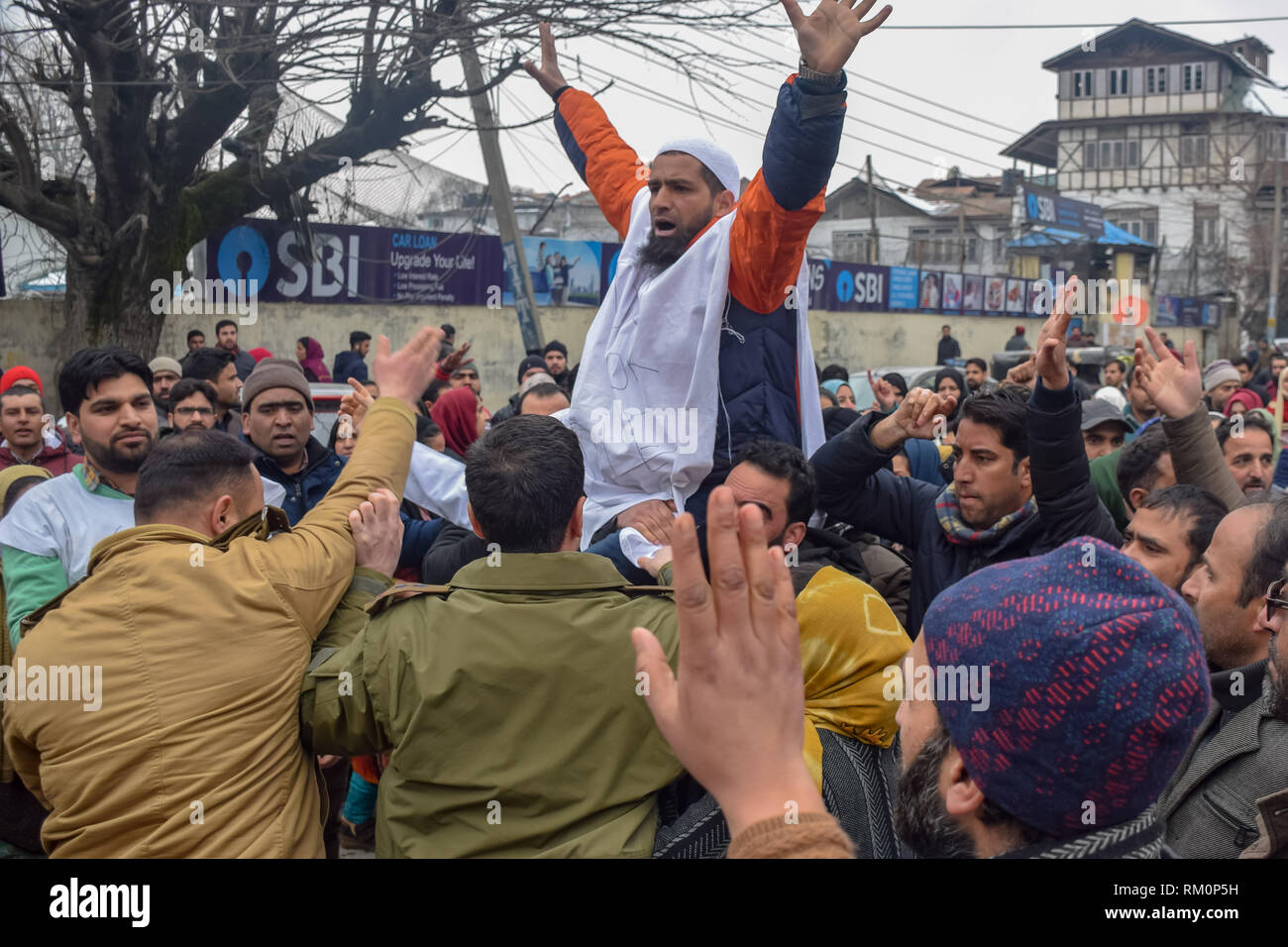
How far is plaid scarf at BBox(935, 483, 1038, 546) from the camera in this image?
3.33 m

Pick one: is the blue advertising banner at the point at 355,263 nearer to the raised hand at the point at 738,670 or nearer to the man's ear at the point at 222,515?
the man's ear at the point at 222,515

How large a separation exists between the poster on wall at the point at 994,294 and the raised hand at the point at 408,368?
2818 centimetres

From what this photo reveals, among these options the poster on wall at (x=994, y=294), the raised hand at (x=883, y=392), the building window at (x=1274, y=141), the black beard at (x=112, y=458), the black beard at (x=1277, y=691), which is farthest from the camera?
the building window at (x=1274, y=141)

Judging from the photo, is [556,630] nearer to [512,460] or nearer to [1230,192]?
[512,460]

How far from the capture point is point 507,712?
217 centimetres

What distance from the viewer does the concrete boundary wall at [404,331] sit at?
40.2 ft

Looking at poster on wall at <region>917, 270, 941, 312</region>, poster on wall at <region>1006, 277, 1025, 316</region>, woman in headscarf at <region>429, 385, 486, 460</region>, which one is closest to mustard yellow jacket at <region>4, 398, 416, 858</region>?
woman in headscarf at <region>429, 385, 486, 460</region>

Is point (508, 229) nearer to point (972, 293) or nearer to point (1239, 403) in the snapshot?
point (1239, 403)

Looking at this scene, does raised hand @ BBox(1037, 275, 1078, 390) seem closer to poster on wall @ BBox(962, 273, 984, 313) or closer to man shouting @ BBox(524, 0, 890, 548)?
man shouting @ BBox(524, 0, 890, 548)

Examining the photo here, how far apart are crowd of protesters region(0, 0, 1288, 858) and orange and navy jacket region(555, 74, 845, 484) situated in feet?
0.04

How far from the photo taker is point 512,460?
246 cm

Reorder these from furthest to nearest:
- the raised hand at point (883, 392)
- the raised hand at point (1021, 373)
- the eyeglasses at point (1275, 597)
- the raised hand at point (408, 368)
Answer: the raised hand at point (883, 392) → the raised hand at point (1021, 373) → the raised hand at point (408, 368) → the eyeglasses at point (1275, 597)

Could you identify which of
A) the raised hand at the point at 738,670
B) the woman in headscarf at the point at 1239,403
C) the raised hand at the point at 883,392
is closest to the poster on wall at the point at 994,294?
the woman in headscarf at the point at 1239,403
